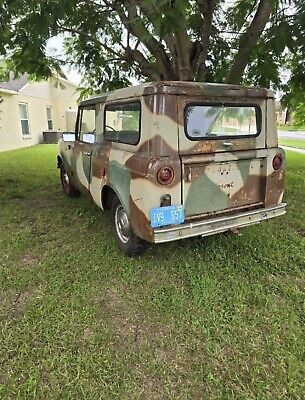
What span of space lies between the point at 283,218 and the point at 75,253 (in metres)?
3.33

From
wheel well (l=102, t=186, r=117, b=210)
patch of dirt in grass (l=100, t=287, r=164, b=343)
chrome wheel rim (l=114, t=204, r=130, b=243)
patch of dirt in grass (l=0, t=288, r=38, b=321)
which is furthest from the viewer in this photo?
wheel well (l=102, t=186, r=117, b=210)

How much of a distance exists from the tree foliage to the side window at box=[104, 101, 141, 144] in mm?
899

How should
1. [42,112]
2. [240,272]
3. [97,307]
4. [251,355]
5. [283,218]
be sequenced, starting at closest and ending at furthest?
[251,355] → [97,307] → [240,272] → [283,218] → [42,112]

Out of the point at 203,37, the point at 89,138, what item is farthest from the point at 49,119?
the point at 89,138

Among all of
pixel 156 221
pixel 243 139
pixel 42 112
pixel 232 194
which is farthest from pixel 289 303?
pixel 42 112

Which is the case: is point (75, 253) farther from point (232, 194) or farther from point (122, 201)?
point (232, 194)

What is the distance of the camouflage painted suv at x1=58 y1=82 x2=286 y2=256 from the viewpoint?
114 inches

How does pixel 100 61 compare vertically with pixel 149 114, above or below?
above

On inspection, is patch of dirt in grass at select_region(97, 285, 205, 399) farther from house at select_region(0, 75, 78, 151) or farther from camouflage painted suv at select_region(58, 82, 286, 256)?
house at select_region(0, 75, 78, 151)

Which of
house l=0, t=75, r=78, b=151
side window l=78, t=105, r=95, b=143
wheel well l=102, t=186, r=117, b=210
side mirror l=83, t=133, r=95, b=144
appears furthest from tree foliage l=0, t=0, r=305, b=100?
house l=0, t=75, r=78, b=151

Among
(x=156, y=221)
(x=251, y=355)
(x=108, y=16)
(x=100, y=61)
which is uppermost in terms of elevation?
(x=108, y=16)

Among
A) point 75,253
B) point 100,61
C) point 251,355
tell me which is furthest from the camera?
point 100,61

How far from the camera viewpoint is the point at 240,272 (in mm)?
3318

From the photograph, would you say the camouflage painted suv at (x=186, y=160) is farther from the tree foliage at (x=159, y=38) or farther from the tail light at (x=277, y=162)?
the tree foliage at (x=159, y=38)
